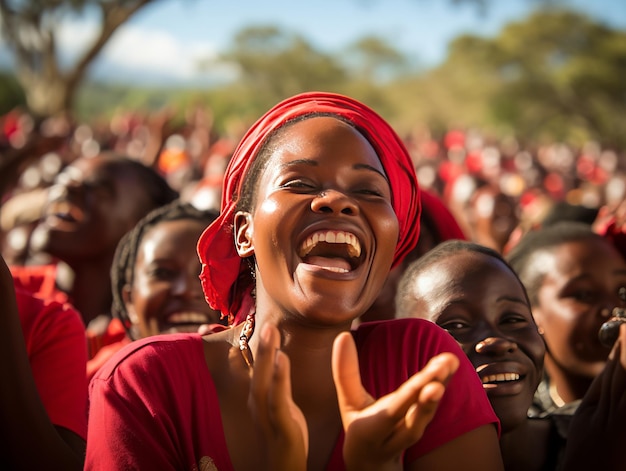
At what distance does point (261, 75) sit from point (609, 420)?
5409 centimetres

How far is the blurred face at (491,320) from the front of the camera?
2234 mm

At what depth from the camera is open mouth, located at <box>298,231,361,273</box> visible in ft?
5.73

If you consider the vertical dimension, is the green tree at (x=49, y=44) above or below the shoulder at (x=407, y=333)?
below

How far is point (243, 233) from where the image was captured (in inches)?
77.0

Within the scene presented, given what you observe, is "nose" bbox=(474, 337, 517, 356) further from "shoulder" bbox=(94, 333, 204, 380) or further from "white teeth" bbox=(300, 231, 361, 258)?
"shoulder" bbox=(94, 333, 204, 380)

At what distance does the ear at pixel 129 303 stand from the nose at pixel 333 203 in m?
1.53

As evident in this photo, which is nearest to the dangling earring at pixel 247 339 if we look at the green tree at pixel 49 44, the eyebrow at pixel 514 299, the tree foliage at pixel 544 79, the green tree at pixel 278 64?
the eyebrow at pixel 514 299

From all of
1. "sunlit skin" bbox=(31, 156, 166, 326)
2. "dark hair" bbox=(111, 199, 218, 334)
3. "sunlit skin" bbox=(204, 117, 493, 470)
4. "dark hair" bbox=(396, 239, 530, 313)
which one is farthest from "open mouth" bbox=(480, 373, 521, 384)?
"sunlit skin" bbox=(31, 156, 166, 326)

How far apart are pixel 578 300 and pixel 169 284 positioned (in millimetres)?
1372

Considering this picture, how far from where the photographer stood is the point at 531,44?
1812 inches

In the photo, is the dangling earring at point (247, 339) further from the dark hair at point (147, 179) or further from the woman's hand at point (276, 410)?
the dark hair at point (147, 179)

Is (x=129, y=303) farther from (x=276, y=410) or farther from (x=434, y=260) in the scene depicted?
(x=276, y=410)

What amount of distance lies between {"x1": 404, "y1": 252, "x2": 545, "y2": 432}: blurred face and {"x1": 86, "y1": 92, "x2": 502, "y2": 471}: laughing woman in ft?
1.47

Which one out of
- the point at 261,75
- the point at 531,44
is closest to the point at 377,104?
the point at 261,75
